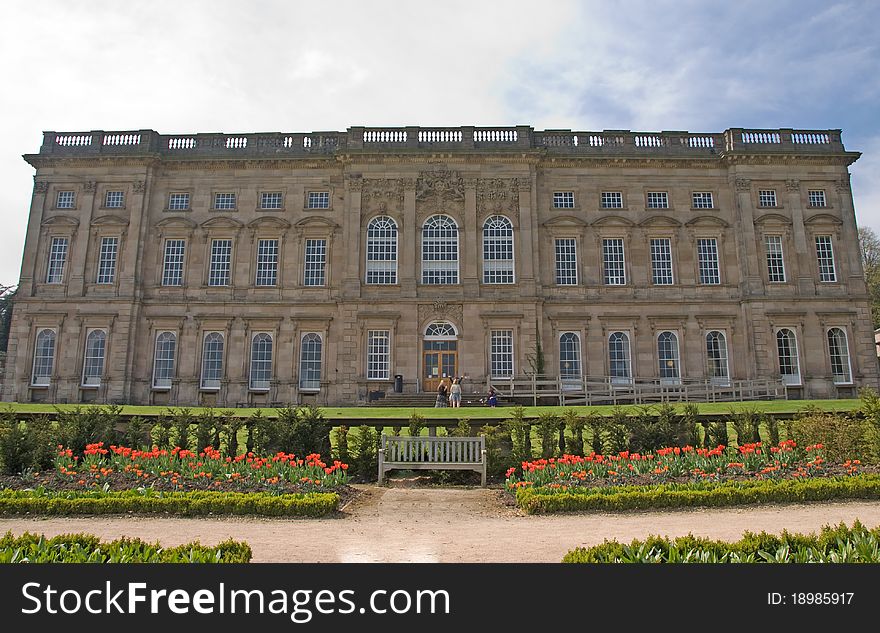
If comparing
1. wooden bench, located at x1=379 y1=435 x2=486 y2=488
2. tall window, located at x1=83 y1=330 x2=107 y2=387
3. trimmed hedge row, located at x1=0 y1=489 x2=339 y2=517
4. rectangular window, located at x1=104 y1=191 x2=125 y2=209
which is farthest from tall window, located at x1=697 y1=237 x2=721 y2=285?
tall window, located at x1=83 y1=330 x2=107 y2=387

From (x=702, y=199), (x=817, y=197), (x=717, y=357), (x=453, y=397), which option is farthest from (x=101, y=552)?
(x=817, y=197)

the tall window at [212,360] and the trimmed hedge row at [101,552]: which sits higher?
the tall window at [212,360]

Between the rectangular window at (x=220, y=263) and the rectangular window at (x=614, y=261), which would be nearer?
the rectangular window at (x=614, y=261)

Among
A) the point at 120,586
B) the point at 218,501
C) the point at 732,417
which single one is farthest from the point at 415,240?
the point at 120,586

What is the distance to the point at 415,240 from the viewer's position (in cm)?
3316

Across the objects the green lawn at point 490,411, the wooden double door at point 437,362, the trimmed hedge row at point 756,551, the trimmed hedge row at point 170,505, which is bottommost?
the trimmed hedge row at point 170,505

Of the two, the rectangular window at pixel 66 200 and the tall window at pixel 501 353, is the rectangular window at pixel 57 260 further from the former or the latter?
the tall window at pixel 501 353

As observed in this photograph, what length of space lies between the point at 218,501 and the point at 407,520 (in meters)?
3.13

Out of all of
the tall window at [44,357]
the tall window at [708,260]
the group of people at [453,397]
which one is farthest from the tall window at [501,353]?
the tall window at [44,357]

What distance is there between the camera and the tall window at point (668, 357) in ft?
106

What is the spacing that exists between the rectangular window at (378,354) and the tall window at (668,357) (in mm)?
14314

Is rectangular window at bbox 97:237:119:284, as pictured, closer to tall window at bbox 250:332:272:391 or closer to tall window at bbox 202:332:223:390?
tall window at bbox 202:332:223:390

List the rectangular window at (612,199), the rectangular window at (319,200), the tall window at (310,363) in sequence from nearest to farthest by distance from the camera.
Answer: the tall window at (310,363)
the rectangular window at (612,199)
the rectangular window at (319,200)

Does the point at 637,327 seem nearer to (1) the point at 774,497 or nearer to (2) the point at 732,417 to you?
(2) the point at 732,417
